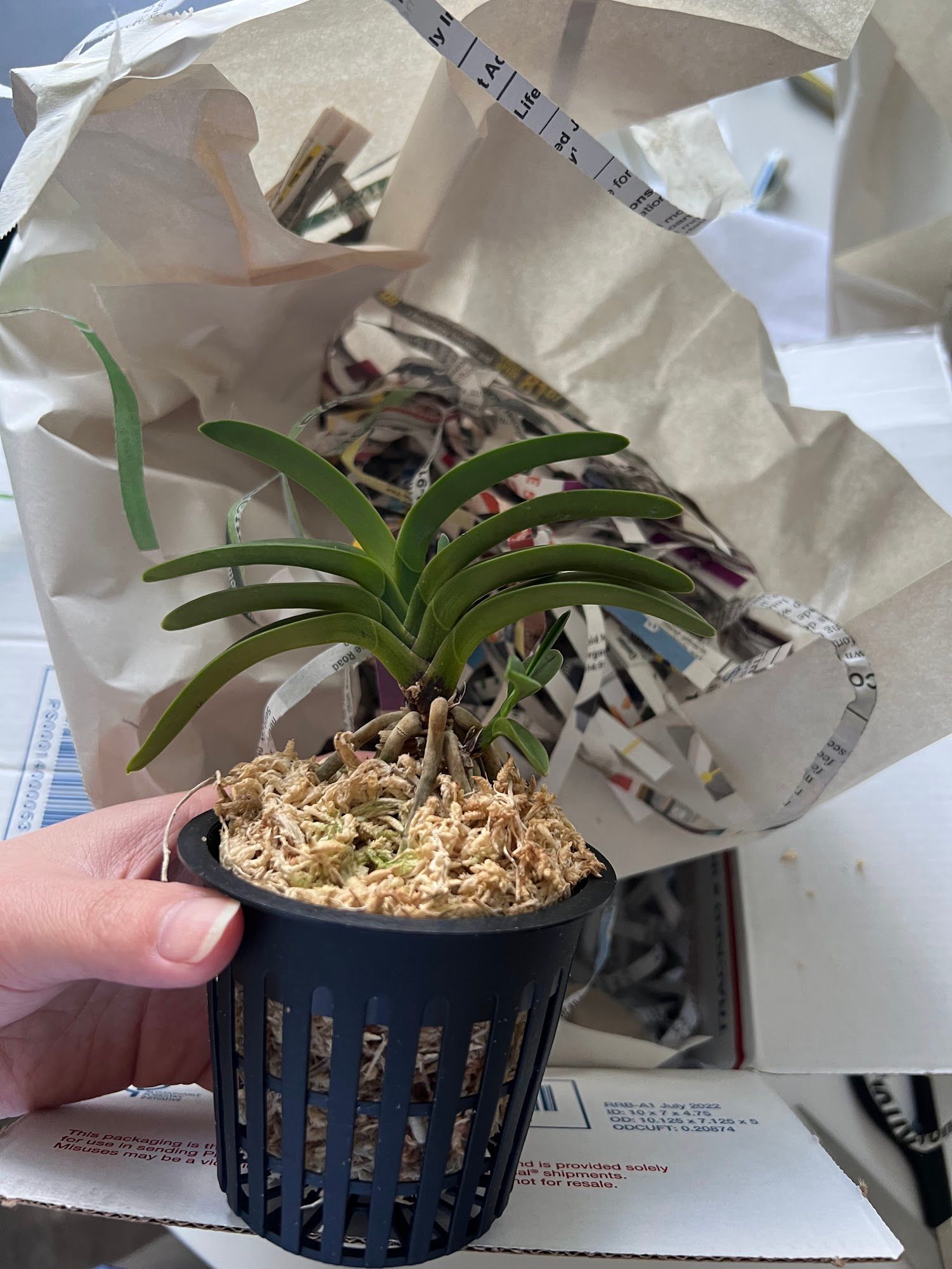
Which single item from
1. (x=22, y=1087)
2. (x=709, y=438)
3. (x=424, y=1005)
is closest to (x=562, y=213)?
(x=709, y=438)

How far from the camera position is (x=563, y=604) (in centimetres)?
33

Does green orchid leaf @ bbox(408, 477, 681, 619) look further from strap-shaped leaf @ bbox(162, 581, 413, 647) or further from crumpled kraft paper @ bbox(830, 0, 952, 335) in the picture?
crumpled kraft paper @ bbox(830, 0, 952, 335)

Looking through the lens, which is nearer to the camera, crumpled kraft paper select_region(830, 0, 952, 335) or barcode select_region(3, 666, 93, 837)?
barcode select_region(3, 666, 93, 837)

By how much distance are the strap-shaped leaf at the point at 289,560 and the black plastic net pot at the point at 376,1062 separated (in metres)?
0.10

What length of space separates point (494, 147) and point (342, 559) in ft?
1.02

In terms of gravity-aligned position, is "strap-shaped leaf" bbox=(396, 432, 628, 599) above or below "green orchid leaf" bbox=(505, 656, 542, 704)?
above

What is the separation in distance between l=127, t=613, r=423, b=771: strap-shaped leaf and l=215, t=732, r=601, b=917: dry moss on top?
0.03m

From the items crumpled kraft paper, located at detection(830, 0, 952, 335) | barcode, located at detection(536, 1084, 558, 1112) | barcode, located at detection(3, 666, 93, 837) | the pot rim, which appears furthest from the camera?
crumpled kraft paper, located at detection(830, 0, 952, 335)

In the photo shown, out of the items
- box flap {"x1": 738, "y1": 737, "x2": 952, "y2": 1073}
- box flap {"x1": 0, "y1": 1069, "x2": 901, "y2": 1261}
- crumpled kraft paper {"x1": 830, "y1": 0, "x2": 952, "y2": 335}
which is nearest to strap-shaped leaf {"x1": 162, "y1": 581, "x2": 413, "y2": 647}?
box flap {"x1": 0, "y1": 1069, "x2": 901, "y2": 1261}

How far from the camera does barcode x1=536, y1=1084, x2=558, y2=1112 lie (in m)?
0.49

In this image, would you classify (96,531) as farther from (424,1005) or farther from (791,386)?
(791,386)

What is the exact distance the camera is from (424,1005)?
0.97 feet

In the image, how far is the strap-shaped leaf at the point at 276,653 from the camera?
0.35 meters

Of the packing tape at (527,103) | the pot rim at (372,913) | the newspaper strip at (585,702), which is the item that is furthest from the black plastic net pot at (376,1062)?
the packing tape at (527,103)
